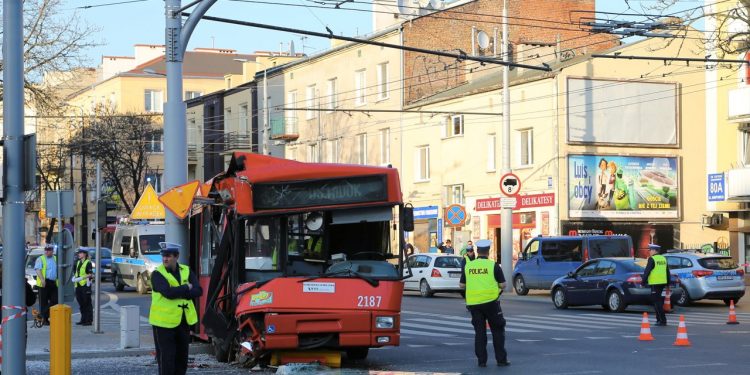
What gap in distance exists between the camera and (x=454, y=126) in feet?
160

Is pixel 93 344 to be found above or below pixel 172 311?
below

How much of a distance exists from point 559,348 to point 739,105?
78.7 ft

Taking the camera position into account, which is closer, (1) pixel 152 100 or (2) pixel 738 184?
(2) pixel 738 184

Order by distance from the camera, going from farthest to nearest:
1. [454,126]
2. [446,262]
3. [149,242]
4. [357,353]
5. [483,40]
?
[483,40], [454,126], [149,242], [446,262], [357,353]

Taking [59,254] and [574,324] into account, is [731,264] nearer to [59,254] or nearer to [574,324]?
[574,324]

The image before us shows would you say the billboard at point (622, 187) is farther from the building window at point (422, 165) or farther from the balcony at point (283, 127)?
the balcony at point (283, 127)

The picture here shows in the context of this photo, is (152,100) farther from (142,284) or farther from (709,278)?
(709,278)

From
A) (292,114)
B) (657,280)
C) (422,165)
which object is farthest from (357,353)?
(292,114)

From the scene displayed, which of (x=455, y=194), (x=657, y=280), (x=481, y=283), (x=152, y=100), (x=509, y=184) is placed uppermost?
(x=152, y=100)

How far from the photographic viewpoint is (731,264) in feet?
101

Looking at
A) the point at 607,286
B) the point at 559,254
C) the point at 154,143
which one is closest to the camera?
the point at 607,286

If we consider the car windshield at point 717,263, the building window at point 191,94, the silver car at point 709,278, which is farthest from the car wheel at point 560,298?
the building window at point 191,94

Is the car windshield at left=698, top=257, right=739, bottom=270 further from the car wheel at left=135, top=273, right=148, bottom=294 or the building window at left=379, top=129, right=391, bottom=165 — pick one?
the building window at left=379, top=129, right=391, bottom=165

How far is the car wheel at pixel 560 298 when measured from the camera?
2997 cm
